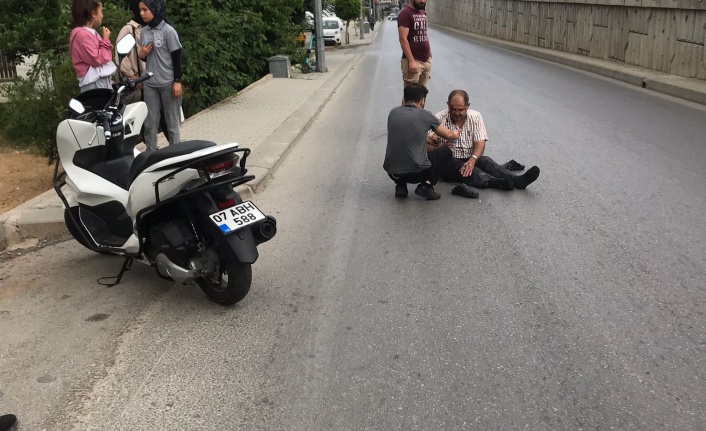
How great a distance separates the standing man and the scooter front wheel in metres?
5.08

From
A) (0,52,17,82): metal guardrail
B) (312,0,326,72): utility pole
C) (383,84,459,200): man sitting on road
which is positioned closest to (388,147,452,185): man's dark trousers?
(383,84,459,200): man sitting on road

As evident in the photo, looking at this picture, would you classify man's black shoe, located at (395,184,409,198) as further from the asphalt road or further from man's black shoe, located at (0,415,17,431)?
man's black shoe, located at (0,415,17,431)

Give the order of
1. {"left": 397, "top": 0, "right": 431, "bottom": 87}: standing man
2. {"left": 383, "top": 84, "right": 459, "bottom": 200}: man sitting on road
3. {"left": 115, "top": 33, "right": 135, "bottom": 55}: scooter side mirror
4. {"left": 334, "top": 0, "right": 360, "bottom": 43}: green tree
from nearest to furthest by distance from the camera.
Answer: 1. {"left": 115, "top": 33, "right": 135, "bottom": 55}: scooter side mirror
2. {"left": 383, "top": 84, "right": 459, "bottom": 200}: man sitting on road
3. {"left": 397, "top": 0, "right": 431, "bottom": 87}: standing man
4. {"left": 334, "top": 0, "right": 360, "bottom": 43}: green tree

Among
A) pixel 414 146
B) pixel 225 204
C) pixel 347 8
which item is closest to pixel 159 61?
pixel 414 146

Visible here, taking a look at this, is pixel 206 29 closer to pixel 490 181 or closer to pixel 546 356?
pixel 490 181

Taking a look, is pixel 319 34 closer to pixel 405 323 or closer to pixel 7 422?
pixel 405 323

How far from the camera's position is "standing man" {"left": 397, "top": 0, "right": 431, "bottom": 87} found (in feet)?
28.7

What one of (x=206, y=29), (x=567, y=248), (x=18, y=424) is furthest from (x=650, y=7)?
(x=18, y=424)

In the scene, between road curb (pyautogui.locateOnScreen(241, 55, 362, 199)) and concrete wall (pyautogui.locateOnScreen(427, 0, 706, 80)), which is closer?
road curb (pyautogui.locateOnScreen(241, 55, 362, 199))

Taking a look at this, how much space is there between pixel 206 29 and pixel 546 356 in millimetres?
11625

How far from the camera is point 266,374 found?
352cm

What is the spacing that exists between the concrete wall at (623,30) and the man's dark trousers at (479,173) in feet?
29.9

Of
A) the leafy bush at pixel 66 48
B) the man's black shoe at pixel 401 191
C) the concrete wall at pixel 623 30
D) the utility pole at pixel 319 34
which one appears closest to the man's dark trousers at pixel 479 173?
the man's black shoe at pixel 401 191

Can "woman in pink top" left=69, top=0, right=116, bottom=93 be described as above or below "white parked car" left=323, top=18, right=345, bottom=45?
above
